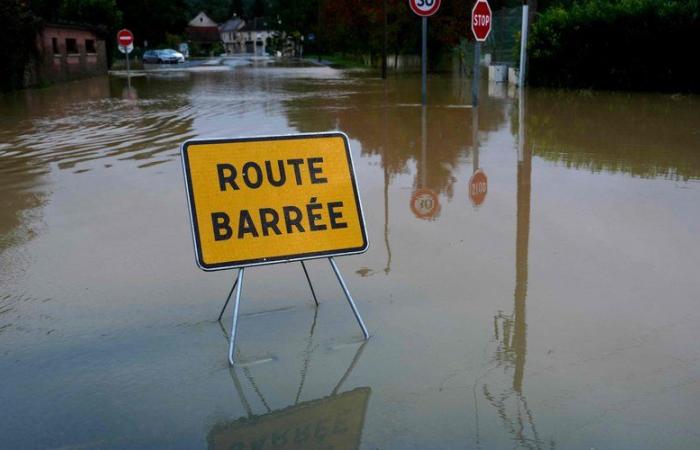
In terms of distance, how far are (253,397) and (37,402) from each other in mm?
989

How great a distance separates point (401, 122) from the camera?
14.6 m

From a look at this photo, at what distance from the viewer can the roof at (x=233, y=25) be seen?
17969 cm

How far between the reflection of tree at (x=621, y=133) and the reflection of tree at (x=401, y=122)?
1148 mm

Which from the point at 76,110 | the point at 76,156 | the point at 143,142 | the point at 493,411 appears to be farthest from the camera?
the point at 76,110

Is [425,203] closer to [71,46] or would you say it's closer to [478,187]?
[478,187]

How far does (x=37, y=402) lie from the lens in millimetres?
3477

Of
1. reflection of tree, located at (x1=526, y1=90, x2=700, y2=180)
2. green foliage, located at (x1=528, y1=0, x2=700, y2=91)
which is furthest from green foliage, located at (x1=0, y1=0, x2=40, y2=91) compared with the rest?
reflection of tree, located at (x1=526, y1=90, x2=700, y2=180)

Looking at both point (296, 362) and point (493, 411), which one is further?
point (296, 362)

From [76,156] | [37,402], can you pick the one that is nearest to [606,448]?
[37,402]

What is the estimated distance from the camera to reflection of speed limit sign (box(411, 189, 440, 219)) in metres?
7.01

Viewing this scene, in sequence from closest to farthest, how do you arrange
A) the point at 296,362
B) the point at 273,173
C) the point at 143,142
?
1. the point at 296,362
2. the point at 273,173
3. the point at 143,142

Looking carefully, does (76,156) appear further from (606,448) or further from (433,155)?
(606,448)

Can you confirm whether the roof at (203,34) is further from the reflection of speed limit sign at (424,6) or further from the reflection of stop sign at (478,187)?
the reflection of stop sign at (478,187)

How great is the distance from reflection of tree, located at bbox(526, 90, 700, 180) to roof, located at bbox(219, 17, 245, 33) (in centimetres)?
16910
